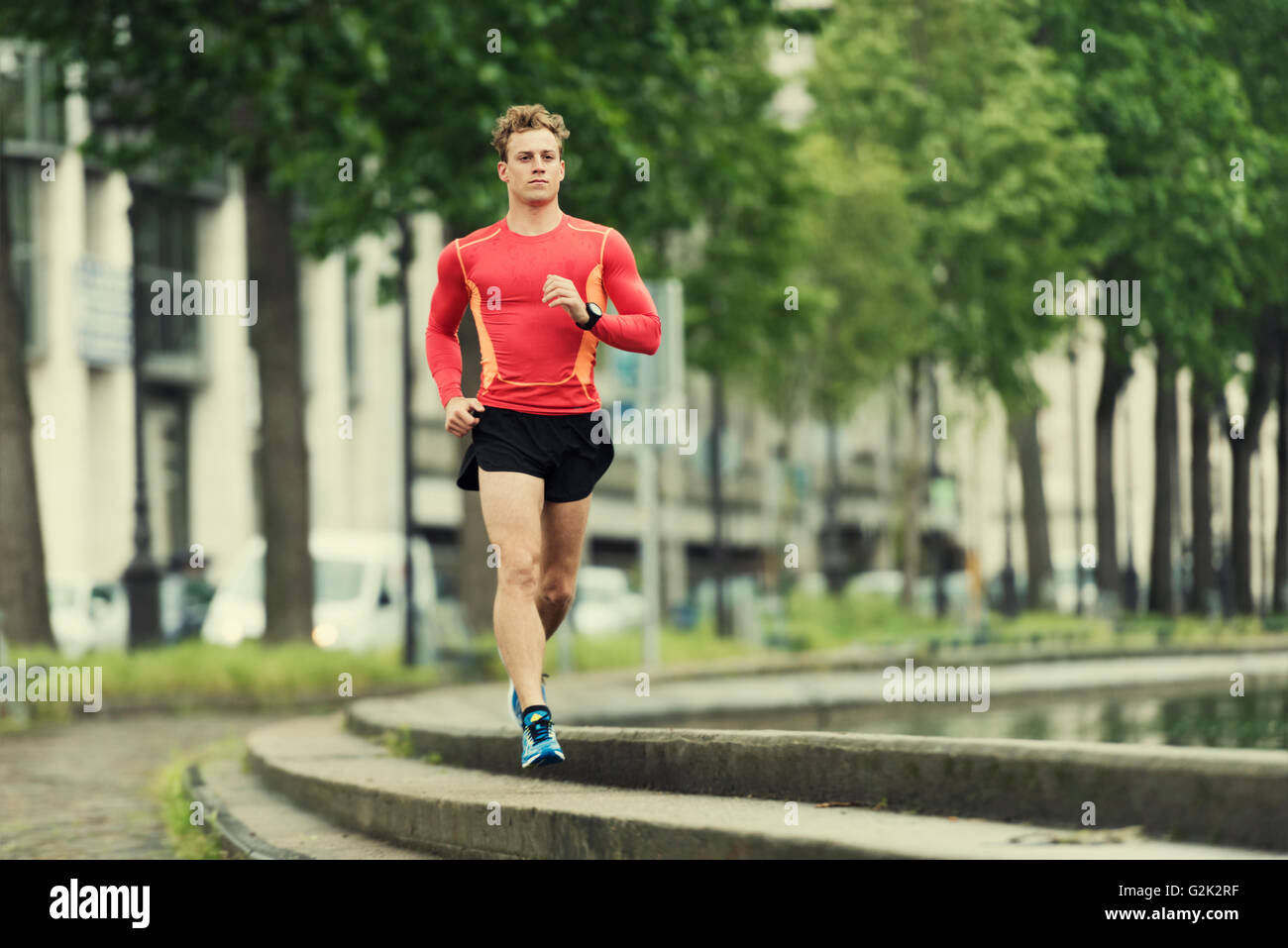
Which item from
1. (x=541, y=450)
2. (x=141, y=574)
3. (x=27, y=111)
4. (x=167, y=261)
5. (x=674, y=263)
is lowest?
(x=141, y=574)

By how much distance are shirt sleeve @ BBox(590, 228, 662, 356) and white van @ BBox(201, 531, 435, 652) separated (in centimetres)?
1842

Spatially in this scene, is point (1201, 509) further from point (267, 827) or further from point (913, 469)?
point (267, 827)

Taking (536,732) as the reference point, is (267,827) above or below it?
below

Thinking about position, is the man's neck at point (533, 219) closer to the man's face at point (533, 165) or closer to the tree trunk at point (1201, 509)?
the man's face at point (533, 165)

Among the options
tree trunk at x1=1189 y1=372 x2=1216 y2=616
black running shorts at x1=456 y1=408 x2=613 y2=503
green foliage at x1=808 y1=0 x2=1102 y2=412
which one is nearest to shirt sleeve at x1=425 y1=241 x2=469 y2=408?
black running shorts at x1=456 y1=408 x2=613 y2=503

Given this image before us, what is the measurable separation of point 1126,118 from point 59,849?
11101 mm

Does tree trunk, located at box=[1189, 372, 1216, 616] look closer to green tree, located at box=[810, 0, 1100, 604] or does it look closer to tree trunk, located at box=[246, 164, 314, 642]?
green tree, located at box=[810, 0, 1100, 604]

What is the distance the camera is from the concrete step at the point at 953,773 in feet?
13.9

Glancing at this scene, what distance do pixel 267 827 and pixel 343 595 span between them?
18.3m

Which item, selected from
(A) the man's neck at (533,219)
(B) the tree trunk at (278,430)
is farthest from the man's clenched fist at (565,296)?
(B) the tree trunk at (278,430)

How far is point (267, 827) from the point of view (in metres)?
7.44

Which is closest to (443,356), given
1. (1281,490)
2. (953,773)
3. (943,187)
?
(953,773)

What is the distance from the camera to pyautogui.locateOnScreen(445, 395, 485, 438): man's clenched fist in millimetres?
6227
